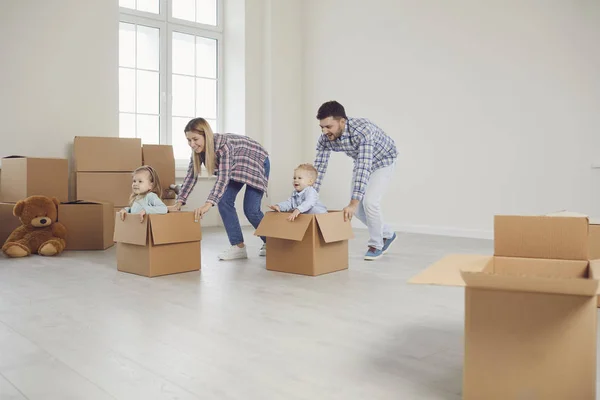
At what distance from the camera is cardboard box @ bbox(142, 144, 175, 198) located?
4664mm

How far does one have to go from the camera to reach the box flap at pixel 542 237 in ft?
4.59

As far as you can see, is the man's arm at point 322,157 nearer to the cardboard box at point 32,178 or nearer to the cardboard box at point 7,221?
the cardboard box at point 32,178

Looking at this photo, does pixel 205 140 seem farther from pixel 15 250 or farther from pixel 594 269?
pixel 594 269

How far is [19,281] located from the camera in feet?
8.96

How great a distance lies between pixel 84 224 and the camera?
387 centimetres

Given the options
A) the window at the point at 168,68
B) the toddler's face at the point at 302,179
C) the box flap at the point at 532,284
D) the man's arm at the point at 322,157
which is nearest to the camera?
the box flap at the point at 532,284

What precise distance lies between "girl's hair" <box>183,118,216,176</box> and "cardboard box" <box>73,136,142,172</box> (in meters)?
1.52

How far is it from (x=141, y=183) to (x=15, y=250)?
3.56 ft

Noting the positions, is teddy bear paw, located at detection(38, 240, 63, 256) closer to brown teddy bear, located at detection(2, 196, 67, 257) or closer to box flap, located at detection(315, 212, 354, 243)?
brown teddy bear, located at detection(2, 196, 67, 257)

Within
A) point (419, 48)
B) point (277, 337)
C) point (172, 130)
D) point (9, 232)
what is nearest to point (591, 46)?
point (419, 48)

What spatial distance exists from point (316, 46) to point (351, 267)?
3459mm

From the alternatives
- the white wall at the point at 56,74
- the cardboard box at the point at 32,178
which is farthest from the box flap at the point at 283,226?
the white wall at the point at 56,74

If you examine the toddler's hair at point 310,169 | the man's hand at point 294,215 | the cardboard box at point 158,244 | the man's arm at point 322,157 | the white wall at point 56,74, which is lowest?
the cardboard box at point 158,244

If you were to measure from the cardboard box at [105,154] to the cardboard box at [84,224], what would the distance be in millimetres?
517
